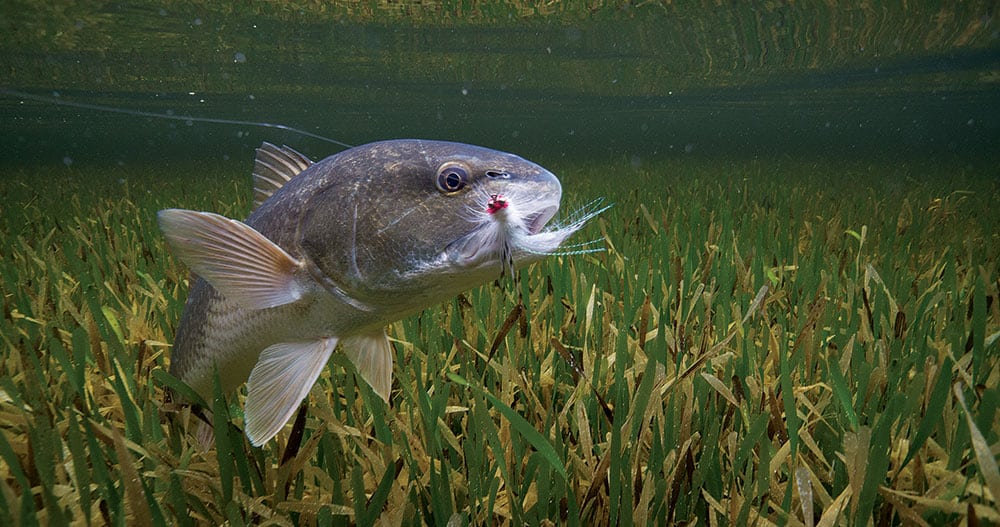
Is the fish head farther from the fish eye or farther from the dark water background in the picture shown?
the dark water background

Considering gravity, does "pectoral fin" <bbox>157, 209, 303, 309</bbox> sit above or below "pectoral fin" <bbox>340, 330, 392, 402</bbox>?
above

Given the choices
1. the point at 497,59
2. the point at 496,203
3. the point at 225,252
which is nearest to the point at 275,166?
the point at 225,252

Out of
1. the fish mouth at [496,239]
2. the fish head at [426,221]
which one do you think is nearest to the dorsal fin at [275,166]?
the fish head at [426,221]

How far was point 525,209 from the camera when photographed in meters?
1.60

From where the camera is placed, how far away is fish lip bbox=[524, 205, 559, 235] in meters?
1.62

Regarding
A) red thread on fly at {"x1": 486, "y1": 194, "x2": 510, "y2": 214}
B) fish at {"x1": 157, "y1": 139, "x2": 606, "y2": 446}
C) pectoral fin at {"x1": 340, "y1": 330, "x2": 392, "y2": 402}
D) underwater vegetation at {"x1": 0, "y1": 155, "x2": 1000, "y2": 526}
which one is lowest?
underwater vegetation at {"x1": 0, "y1": 155, "x2": 1000, "y2": 526}

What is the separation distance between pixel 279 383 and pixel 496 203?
0.84 metres

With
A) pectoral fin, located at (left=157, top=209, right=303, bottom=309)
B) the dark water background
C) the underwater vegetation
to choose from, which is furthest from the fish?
the dark water background

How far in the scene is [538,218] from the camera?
1642 millimetres

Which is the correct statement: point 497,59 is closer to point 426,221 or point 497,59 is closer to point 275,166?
point 275,166

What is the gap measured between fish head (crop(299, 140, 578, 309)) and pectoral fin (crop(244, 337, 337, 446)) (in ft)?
0.77

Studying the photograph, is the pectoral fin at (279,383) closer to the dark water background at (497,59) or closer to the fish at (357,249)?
the fish at (357,249)

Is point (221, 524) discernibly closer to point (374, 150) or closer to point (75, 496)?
point (75, 496)

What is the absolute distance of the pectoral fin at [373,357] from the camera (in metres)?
1.91
